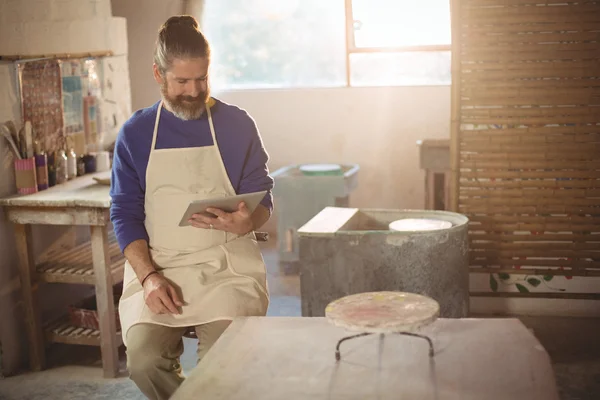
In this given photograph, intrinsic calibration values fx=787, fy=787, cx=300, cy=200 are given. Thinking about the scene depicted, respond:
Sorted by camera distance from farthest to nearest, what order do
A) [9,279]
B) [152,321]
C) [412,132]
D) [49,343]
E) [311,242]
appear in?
[412,132]
[49,343]
[9,279]
[311,242]
[152,321]

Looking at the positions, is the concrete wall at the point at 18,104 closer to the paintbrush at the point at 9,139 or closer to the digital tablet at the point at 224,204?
the paintbrush at the point at 9,139

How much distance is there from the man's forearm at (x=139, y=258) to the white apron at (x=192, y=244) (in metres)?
0.06

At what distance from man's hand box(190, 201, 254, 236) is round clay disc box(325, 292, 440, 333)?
577 mm

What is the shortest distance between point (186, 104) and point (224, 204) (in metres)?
0.44

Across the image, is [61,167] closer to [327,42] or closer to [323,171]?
[323,171]

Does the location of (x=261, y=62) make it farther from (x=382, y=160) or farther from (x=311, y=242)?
(x=311, y=242)

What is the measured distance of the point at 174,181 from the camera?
2.99 m

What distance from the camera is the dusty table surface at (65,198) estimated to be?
4090 millimetres

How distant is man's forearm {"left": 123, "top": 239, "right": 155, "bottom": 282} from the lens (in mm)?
2902

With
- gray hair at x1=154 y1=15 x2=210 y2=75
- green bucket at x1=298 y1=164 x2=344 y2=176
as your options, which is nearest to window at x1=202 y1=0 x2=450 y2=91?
green bucket at x1=298 y1=164 x2=344 y2=176

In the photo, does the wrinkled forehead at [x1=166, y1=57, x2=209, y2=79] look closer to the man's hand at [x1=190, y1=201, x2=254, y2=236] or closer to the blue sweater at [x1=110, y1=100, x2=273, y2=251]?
the blue sweater at [x1=110, y1=100, x2=273, y2=251]

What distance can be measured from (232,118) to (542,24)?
246 cm

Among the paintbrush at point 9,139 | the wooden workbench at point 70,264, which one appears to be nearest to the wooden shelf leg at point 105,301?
the wooden workbench at point 70,264

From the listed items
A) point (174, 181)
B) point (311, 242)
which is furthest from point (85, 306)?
point (174, 181)
